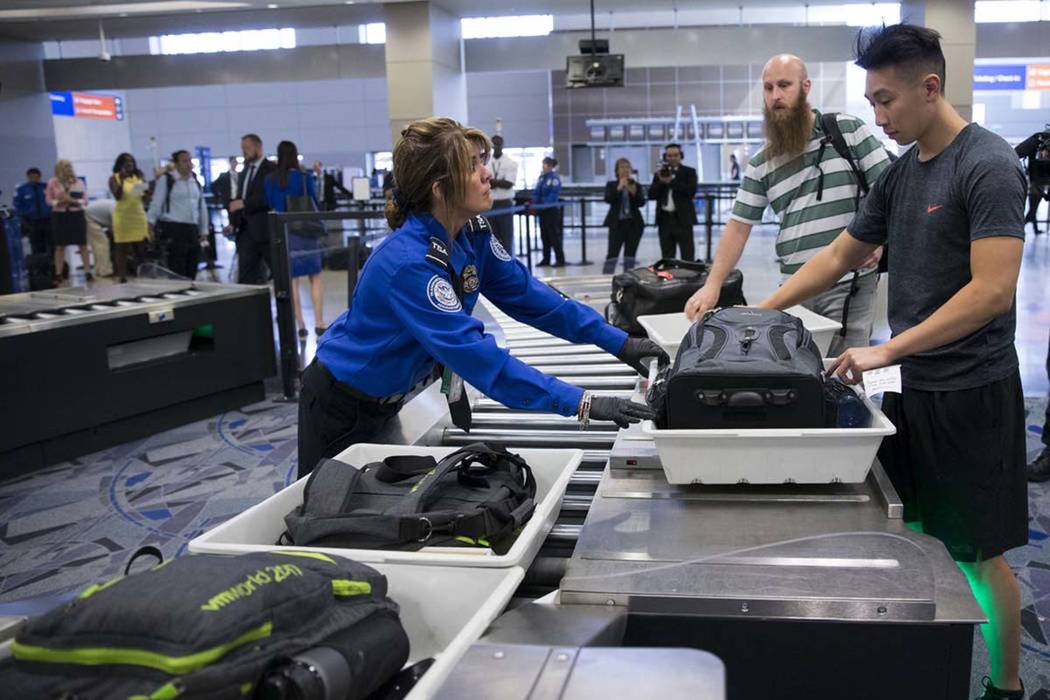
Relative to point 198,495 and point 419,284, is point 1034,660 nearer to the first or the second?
point 419,284

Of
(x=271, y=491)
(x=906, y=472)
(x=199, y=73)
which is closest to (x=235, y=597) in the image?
(x=906, y=472)

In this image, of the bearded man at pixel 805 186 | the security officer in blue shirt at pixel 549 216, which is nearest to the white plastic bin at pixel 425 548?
the bearded man at pixel 805 186

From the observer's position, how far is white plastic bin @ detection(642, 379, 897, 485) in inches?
60.7

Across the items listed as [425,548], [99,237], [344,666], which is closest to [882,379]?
[425,548]

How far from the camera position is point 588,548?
58.0 inches

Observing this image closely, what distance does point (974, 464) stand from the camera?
1932 millimetres

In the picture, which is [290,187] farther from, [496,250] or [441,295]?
[441,295]

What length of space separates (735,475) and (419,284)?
2.47 feet

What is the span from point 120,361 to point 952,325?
4.55m

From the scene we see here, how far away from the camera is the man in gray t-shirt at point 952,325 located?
174 centimetres

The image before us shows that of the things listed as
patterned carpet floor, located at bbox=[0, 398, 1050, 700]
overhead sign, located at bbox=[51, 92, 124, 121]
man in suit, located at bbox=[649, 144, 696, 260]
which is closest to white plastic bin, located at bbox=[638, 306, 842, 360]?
patterned carpet floor, located at bbox=[0, 398, 1050, 700]

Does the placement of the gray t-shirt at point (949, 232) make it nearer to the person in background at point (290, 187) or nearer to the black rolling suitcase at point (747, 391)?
the black rolling suitcase at point (747, 391)

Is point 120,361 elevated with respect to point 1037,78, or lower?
lower

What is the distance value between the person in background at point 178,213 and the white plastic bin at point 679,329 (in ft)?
28.9
